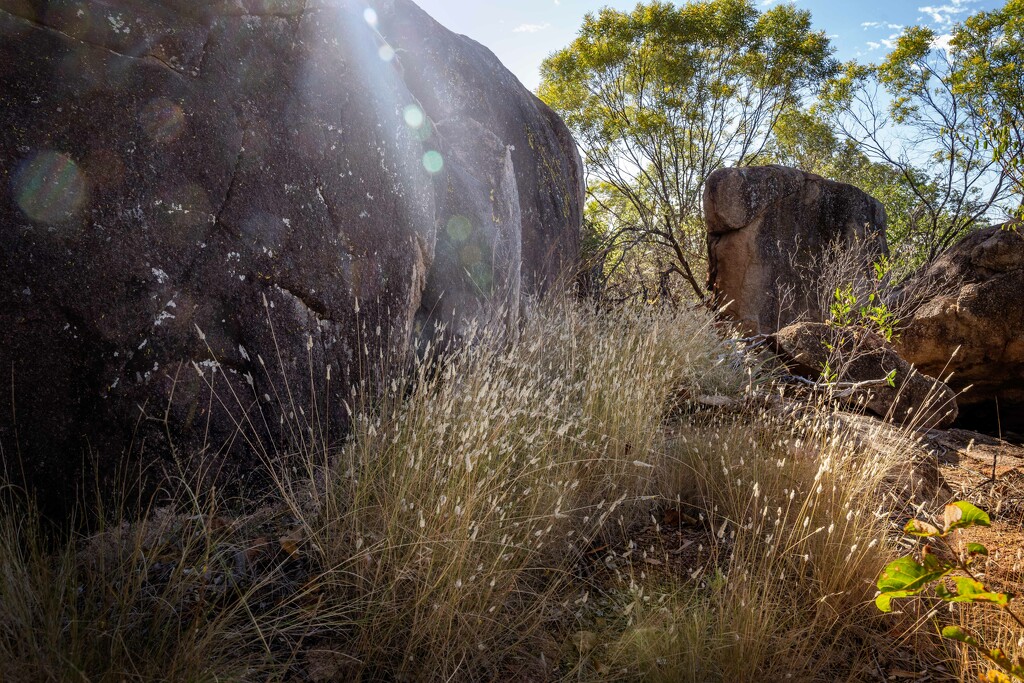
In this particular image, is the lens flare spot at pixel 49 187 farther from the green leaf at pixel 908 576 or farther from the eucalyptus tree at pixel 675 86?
the eucalyptus tree at pixel 675 86

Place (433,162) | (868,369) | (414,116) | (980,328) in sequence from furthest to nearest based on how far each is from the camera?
(980,328) → (868,369) → (433,162) → (414,116)

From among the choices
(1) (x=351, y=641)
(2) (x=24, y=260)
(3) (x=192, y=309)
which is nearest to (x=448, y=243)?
(3) (x=192, y=309)

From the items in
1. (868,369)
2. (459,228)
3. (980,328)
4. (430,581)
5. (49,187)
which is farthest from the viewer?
(980,328)

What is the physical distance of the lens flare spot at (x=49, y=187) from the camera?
2.26 metres

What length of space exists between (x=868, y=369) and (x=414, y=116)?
421 cm

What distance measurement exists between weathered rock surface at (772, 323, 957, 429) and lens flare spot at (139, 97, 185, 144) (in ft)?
13.9

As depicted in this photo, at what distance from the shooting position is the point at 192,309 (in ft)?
8.11

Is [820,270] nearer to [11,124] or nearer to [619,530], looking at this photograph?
[619,530]

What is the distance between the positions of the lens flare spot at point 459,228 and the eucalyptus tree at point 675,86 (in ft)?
28.4

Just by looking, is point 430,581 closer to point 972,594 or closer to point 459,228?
point 972,594

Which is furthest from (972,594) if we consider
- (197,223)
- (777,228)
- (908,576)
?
(777,228)

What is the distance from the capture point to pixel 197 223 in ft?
8.29

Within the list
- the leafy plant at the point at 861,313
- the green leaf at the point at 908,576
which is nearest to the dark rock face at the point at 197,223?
the green leaf at the point at 908,576

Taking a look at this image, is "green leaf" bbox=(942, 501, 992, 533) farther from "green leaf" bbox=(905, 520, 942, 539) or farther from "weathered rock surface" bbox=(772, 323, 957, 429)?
"weathered rock surface" bbox=(772, 323, 957, 429)
